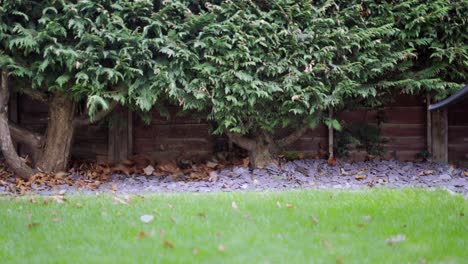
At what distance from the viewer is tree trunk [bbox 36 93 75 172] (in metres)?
6.89

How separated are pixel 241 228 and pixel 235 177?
276 cm

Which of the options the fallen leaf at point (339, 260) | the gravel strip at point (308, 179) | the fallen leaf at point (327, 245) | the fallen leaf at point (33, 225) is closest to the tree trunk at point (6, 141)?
the gravel strip at point (308, 179)

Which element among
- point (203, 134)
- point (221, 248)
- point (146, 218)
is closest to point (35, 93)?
point (203, 134)

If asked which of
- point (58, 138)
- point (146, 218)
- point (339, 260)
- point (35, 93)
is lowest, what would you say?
point (339, 260)

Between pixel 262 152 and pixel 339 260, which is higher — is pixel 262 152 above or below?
above

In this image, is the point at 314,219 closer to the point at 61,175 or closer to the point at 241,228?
the point at 241,228

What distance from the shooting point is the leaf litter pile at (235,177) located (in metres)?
6.02

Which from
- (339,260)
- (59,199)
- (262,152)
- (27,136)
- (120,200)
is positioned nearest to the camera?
(339,260)

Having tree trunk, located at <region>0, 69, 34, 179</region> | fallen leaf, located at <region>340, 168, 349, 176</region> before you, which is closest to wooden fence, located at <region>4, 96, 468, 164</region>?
fallen leaf, located at <region>340, 168, 349, 176</region>

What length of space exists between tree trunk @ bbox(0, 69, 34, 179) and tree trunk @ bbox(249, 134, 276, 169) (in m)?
3.38

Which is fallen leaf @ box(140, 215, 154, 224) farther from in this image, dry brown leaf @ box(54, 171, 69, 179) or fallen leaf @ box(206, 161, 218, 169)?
fallen leaf @ box(206, 161, 218, 169)

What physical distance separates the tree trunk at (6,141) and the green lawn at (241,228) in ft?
6.15

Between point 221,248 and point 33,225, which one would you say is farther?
point 33,225

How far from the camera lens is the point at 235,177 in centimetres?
650
